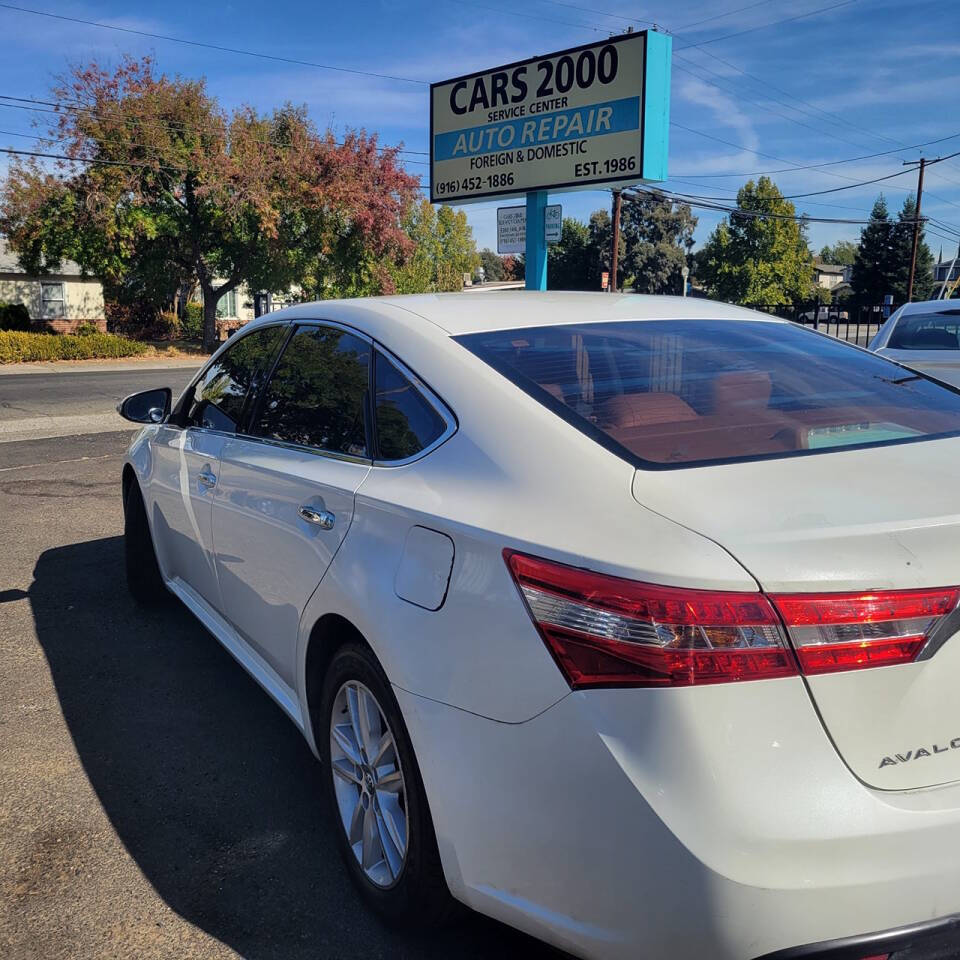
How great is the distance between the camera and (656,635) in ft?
5.38

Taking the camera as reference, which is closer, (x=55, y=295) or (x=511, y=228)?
Answer: (x=511, y=228)

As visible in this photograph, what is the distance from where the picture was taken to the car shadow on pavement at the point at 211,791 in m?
2.44

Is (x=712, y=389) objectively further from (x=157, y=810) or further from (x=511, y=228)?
(x=511, y=228)

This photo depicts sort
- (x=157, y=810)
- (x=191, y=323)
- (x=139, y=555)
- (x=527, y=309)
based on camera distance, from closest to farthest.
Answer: (x=527, y=309)
(x=157, y=810)
(x=139, y=555)
(x=191, y=323)

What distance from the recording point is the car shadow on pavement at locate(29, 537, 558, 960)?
2.44 meters

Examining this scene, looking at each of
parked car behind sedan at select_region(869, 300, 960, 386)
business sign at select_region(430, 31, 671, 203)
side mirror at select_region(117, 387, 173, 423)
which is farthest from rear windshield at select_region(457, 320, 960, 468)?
business sign at select_region(430, 31, 671, 203)

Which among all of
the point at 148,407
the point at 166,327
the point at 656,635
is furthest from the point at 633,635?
the point at 166,327

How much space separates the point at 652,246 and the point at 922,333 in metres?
84.1

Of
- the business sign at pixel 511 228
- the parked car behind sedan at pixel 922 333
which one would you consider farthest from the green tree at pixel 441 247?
the parked car behind sedan at pixel 922 333

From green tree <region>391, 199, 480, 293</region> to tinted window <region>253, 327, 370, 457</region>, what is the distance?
60.7 metres

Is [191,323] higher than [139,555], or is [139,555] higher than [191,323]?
[139,555]

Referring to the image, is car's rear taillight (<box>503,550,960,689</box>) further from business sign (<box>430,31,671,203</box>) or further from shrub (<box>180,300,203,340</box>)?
shrub (<box>180,300,203,340</box>)

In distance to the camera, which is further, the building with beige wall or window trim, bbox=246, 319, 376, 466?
the building with beige wall

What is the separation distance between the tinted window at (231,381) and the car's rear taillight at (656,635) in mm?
2184
